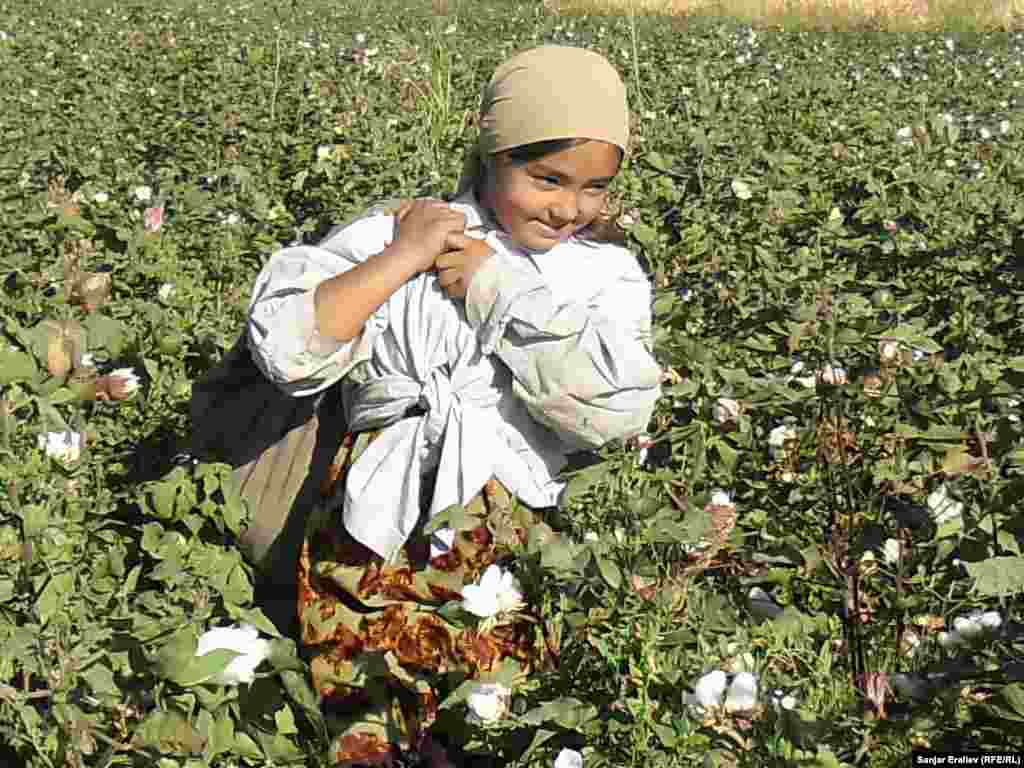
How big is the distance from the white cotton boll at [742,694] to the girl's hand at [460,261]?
34.6 inches

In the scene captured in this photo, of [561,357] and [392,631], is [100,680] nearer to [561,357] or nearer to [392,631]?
[392,631]

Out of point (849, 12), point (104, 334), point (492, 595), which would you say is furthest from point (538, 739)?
point (849, 12)

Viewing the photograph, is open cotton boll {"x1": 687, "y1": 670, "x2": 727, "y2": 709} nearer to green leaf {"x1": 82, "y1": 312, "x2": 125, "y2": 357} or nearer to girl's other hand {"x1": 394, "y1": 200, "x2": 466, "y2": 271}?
girl's other hand {"x1": 394, "y1": 200, "x2": 466, "y2": 271}

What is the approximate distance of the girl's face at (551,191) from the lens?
7.00 feet

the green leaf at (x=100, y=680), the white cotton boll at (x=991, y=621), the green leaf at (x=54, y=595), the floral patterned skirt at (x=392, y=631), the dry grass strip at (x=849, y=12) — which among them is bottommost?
the dry grass strip at (x=849, y=12)

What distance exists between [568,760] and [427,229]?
2.97 ft

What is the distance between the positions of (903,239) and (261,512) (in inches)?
71.1

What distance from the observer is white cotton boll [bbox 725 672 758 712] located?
4.67ft

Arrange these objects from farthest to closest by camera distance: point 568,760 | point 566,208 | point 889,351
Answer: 1. point 889,351
2. point 566,208
3. point 568,760

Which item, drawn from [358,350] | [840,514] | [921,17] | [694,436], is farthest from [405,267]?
[921,17]

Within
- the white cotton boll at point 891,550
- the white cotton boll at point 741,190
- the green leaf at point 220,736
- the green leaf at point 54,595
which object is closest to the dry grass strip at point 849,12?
the white cotton boll at point 741,190

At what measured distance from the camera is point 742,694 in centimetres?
143

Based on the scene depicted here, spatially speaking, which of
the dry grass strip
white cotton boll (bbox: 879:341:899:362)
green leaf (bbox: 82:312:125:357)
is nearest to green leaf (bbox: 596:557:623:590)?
white cotton boll (bbox: 879:341:899:362)

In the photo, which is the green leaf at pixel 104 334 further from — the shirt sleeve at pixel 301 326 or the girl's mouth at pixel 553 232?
the girl's mouth at pixel 553 232
